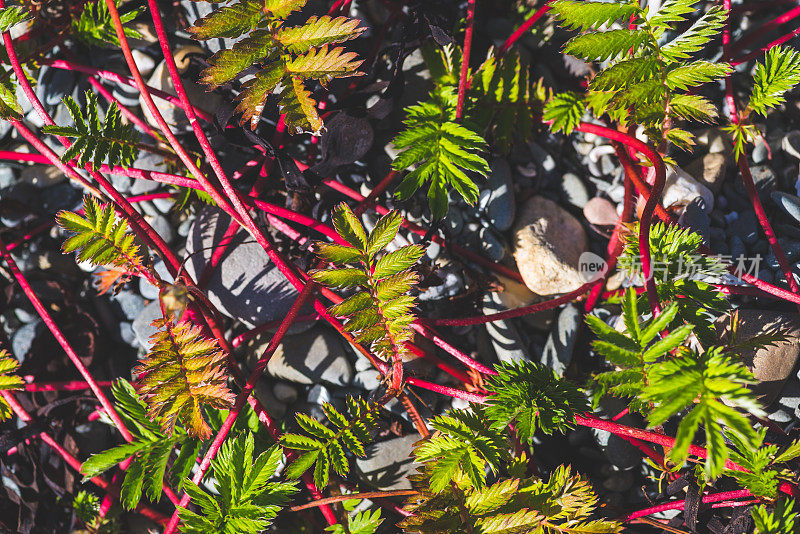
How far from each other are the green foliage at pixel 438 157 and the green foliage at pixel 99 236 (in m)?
0.92

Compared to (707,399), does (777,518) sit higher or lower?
lower

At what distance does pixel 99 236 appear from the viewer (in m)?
1.85

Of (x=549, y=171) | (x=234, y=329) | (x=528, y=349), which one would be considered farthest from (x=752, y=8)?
(x=234, y=329)

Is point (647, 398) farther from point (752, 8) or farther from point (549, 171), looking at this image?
point (752, 8)

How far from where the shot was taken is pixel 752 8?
2.25 metres

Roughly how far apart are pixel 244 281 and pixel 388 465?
36.6 inches

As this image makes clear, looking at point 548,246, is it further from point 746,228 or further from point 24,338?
point 24,338

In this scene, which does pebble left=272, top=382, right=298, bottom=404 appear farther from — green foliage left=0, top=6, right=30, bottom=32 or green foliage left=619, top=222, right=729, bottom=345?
green foliage left=0, top=6, right=30, bottom=32

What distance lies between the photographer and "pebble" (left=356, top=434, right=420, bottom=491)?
2.19m

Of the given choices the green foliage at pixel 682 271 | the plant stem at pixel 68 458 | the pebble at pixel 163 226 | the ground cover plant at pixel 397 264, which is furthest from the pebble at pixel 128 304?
the green foliage at pixel 682 271

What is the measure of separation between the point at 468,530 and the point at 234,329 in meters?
1.23

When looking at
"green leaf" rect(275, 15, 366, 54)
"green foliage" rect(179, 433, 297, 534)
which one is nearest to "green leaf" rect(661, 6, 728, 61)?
"green leaf" rect(275, 15, 366, 54)

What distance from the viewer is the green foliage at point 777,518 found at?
5.50 ft

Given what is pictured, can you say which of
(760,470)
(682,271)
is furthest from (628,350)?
(760,470)
